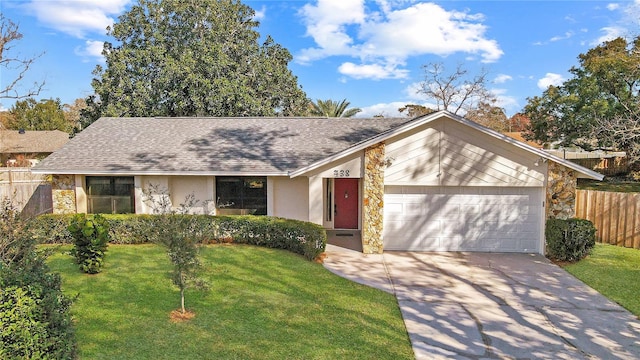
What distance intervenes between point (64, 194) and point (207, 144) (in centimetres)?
551

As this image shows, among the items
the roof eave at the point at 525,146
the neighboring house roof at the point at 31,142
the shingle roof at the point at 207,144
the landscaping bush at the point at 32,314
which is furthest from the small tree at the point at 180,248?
the neighboring house roof at the point at 31,142

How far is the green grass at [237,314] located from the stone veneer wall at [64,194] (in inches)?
193

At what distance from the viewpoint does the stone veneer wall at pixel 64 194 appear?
14.1 metres

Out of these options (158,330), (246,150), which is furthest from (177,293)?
(246,150)

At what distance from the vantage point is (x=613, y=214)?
490 inches

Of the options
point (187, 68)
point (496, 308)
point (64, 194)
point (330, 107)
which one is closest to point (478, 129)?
point (496, 308)

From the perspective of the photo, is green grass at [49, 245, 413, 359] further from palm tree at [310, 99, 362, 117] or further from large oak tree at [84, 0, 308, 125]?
palm tree at [310, 99, 362, 117]

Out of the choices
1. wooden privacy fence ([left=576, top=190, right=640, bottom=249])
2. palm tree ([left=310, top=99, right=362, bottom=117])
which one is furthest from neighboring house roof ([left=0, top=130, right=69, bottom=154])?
wooden privacy fence ([left=576, top=190, right=640, bottom=249])

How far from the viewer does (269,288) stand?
8.38 metres

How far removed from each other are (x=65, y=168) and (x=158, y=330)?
10320 mm

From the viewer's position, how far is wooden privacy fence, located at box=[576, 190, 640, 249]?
1202 centimetres

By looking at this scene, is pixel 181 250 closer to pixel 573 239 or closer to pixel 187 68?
pixel 573 239

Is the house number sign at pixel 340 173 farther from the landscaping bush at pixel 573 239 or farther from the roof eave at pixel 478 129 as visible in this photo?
the landscaping bush at pixel 573 239

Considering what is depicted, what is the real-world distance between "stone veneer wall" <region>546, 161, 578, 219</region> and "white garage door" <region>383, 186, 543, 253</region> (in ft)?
1.49
